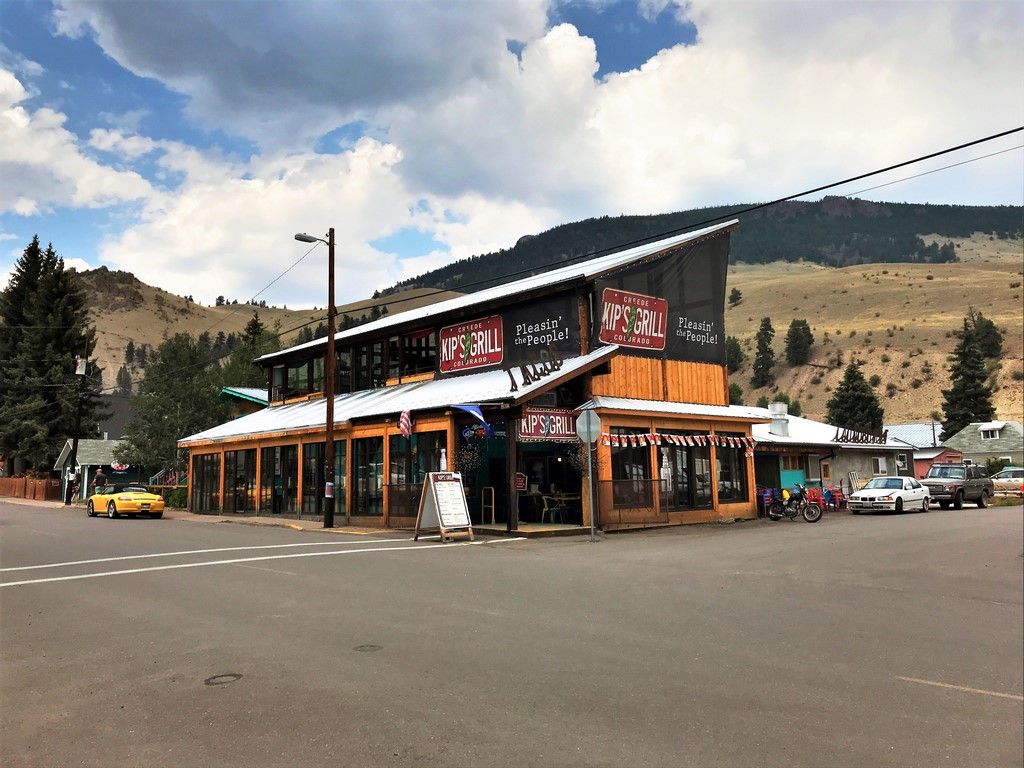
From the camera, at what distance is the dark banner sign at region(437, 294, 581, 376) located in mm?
22422

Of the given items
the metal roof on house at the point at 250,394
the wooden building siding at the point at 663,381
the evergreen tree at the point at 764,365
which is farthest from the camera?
the evergreen tree at the point at 764,365

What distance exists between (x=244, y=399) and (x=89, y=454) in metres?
15.1

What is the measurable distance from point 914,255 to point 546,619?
661 ft

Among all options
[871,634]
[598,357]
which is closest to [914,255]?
[598,357]

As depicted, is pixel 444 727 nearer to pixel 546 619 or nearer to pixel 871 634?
pixel 546 619

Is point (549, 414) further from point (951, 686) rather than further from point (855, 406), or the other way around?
point (855, 406)

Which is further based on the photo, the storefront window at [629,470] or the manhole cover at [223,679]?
the storefront window at [629,470]

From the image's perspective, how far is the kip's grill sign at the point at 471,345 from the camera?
2450cm

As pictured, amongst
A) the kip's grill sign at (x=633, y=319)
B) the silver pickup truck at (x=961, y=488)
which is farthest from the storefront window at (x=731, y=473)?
the silver pickup truck at (x=961, y=488)

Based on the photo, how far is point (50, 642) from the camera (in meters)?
7.25

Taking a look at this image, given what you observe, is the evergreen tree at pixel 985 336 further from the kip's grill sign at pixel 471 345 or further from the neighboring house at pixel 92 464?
the neighboring house at pixel 92 464

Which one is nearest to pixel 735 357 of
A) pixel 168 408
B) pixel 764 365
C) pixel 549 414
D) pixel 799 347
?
pixel 764 365

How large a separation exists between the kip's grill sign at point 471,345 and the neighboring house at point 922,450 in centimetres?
2360

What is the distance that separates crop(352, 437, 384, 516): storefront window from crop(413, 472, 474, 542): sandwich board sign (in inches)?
197
